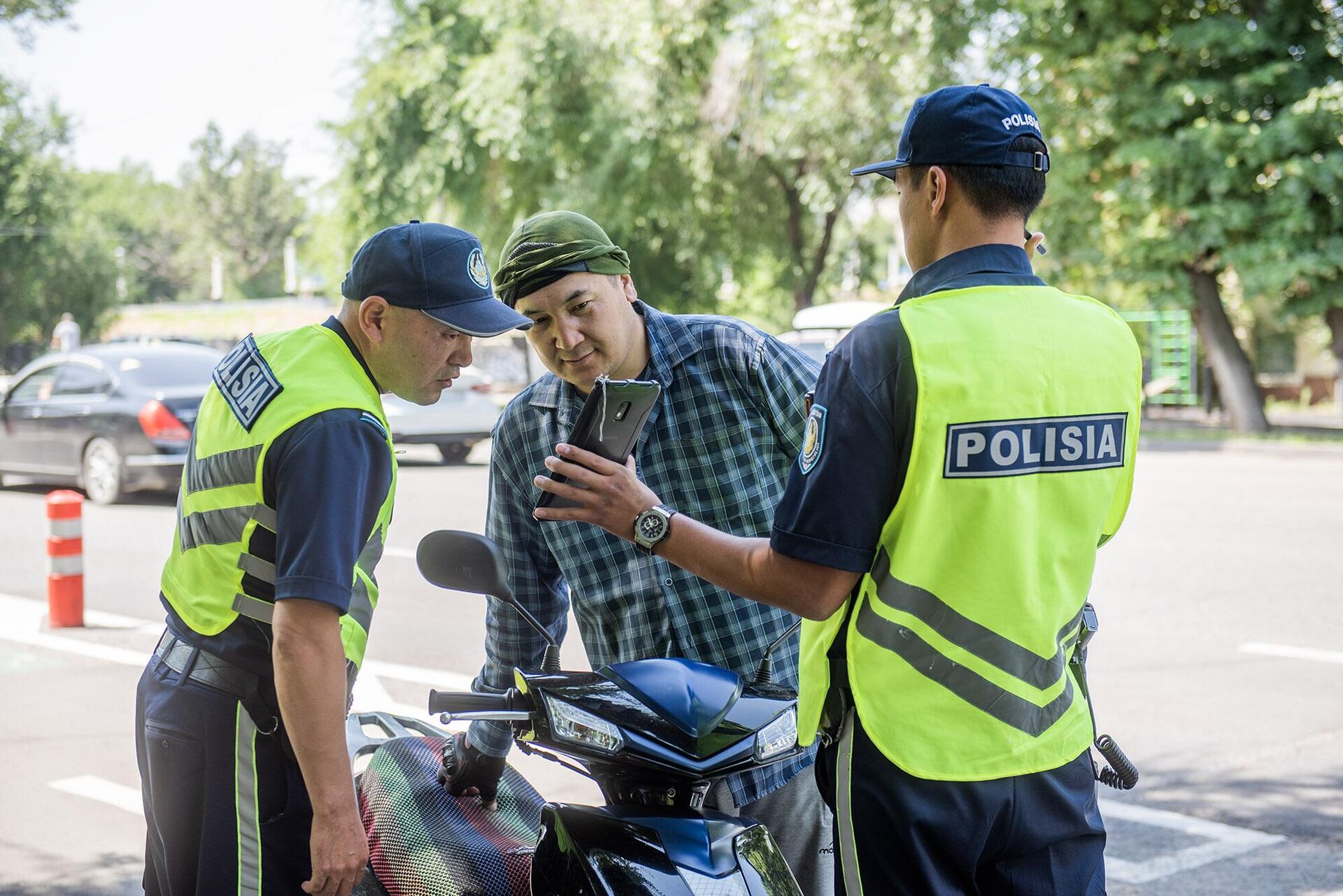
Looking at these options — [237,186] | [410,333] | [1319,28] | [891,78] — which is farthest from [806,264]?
[237,186]

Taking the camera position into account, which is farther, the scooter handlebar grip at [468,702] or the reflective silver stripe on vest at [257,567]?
the reflective silver stripe on vest at [257,567]

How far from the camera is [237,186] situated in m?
112

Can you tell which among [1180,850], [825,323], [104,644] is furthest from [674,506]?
[825,323]

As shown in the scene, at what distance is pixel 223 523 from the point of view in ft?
7.68

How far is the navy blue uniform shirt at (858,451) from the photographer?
1.86 metres

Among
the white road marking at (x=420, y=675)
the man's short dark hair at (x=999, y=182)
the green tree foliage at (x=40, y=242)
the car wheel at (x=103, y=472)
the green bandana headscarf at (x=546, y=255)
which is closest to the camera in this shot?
the man's short dark hair at (x=999, y=182)

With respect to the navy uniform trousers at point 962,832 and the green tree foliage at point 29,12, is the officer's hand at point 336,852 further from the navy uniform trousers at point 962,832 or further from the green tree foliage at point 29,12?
the green tree foliage at point 29,12

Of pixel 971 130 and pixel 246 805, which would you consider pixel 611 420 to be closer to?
pixel 971 130

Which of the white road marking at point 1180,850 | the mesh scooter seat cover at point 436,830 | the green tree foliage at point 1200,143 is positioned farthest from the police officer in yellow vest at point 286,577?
the green tree foliage at point 1200,143

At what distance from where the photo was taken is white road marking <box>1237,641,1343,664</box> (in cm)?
668

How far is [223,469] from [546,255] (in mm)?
832

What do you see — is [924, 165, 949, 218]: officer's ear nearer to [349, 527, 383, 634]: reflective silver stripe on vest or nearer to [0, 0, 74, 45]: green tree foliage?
[349, 527, 383, 634]: reflective silver stripe on vest

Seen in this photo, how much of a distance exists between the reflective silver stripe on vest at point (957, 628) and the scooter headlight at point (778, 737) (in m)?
0.39

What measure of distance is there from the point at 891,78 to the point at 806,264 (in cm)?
615
